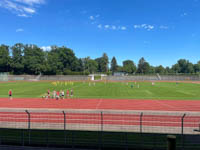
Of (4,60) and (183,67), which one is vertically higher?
(4,60)

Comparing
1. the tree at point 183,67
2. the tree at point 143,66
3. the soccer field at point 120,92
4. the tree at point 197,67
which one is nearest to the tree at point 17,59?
the soccer field at point 120,92

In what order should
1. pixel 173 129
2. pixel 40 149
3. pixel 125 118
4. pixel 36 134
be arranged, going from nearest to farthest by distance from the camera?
pixel 40 149 → pixel 36 134 → pixel 173 129 → pixel 125 118

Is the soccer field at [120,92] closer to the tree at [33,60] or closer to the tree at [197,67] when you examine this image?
the tree at [33,60]

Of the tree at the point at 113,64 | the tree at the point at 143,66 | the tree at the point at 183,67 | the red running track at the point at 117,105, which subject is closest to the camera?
the red running track at the point at 117,105

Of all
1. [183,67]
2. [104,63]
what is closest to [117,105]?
[104,63]

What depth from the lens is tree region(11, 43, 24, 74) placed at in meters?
85.4

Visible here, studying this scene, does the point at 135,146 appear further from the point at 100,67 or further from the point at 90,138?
the point at 100,67

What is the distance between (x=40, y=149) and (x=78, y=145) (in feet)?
5.60

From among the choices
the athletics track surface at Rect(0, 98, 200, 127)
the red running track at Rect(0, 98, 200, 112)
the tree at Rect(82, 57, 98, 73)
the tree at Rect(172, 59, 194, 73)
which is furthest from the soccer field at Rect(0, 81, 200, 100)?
the tree at Rect(172, 59, 194, 73)

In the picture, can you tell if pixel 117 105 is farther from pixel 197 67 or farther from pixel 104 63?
Answer: pixel 197 67

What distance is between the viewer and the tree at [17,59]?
85375 mm

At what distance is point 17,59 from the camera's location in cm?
8838

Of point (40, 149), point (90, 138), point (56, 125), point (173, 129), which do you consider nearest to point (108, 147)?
point (90, 138)

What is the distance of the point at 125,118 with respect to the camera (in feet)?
33.4
